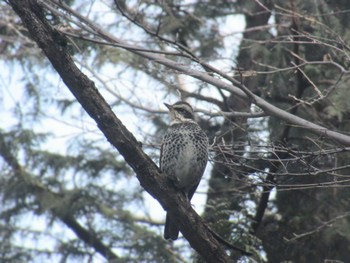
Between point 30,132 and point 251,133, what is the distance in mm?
3908

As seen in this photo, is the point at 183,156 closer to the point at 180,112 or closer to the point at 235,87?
the point at 180,112

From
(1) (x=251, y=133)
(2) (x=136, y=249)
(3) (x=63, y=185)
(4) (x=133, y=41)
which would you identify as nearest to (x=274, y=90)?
(1) (x=251, y=133)

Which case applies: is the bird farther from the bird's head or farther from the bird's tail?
the bird's head

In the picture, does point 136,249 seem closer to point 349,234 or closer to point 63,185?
point 63,185

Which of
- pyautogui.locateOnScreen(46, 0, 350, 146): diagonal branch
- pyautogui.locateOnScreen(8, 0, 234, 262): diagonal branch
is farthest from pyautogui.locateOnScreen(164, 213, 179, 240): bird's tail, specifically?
pyautogui.locateOnScreen(46, 0, 350, 146): diagonal branch

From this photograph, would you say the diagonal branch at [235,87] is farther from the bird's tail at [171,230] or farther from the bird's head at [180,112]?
the bird's tail at [171,230]

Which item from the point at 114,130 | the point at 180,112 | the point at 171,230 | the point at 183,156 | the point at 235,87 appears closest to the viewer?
the point at 114,130

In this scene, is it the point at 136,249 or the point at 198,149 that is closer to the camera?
the point at 198,149

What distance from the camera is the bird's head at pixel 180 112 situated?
855 centimetres

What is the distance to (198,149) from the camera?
8.11 metres

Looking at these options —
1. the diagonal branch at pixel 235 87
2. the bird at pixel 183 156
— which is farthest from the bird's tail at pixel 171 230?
the diagonal branch at pixel 235 87

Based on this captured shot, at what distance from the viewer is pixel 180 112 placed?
856 cm

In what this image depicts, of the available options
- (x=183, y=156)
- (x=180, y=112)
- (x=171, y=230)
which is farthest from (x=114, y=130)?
(x=180, y=112)

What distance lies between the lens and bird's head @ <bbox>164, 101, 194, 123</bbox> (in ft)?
28.1
